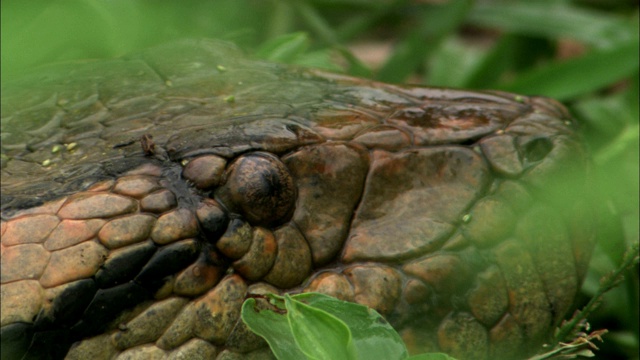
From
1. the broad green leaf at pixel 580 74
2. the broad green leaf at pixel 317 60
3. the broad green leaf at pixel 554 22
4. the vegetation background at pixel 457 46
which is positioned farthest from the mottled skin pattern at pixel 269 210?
the broad green leaf at pixel 554 22

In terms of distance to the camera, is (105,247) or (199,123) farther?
(199,123)

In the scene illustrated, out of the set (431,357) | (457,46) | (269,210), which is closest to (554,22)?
(457,46)

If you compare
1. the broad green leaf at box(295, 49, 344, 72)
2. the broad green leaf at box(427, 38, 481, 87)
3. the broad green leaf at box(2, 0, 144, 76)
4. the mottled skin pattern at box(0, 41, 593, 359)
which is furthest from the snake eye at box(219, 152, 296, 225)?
the broad green leaf at box(427, 38, 481, 87)

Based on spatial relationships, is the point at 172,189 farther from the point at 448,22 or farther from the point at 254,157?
the point at 448,22

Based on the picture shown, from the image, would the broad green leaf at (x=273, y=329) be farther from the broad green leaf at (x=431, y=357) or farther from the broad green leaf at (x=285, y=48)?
the broad green leaf at (x=285, y=48)

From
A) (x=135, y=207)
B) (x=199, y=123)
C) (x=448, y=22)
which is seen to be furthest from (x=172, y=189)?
(x=448, y=22)

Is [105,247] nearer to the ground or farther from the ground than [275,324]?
farther from the ground

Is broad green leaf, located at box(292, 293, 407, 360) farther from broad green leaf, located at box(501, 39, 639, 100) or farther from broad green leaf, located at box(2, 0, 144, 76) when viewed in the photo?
broad green leaf, located at box(501, 39, 639, 100)

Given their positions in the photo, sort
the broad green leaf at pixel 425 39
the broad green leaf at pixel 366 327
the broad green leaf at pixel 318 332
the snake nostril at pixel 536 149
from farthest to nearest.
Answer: the broad green leaf at pixel 425 39
the snake nostril at pixel 536 149
the broad green leaf at pixel 366 327
the broad green leaf at pixel 318 332
